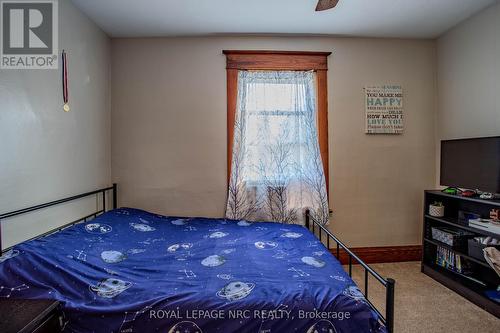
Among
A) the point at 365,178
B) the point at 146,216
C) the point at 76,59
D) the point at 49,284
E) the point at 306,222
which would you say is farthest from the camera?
the point at 365,178

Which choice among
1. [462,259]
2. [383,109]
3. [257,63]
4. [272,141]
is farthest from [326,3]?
[462,259]

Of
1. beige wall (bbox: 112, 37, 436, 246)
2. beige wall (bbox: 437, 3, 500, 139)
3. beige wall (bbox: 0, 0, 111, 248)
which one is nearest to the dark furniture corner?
beige wall (bbox: 0, 0, 111, 248)

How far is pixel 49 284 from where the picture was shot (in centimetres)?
128

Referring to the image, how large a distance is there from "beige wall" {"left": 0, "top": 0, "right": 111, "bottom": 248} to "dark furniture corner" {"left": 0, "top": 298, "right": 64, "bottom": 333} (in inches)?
27.0

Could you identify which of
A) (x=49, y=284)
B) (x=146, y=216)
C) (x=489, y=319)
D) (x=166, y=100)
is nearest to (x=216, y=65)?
(x=166, y=100)

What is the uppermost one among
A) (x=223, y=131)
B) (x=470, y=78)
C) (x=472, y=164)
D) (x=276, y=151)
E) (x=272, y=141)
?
(x=470, y=78)

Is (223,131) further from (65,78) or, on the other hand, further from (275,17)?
(65,78)

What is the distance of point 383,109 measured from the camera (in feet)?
9.68

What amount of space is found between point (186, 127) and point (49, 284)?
191 cm

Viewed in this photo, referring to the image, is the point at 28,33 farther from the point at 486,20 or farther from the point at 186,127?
the point at 486,20

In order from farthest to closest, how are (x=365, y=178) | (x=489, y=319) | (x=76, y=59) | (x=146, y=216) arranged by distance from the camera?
1. (x=365, y=178)
2. (x=146, y=216)
3. (x=76, y=59)
4. (x=489, y=319)

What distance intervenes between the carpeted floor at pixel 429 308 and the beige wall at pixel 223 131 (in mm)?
581

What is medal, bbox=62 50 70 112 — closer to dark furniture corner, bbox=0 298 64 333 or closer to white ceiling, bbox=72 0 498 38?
white ceiling, bbox=72 0 498 38

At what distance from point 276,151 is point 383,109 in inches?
53.8
